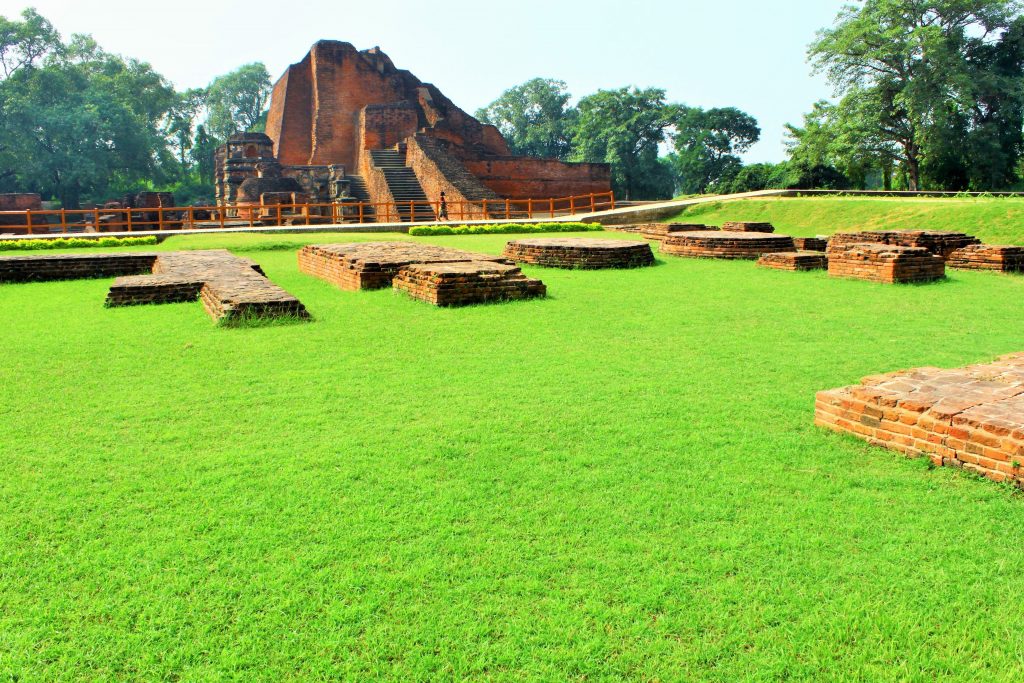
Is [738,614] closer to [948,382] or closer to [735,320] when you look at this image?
[948,382]

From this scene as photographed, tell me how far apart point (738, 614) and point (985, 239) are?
12.5m

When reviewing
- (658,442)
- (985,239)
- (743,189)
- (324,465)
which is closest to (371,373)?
(324,465)

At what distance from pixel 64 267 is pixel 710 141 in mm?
35361

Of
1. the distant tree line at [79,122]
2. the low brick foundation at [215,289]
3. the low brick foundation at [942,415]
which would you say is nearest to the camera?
the low brick foundation at [942,415]

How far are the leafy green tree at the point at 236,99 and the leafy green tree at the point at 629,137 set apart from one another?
23470mm

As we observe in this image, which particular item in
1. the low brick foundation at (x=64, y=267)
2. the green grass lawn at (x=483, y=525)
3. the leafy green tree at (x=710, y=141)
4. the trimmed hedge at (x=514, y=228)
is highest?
the leafy green tree at (x=710, y=141)

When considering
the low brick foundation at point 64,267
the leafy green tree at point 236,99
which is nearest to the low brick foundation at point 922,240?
the low brick foundation at point 64,267

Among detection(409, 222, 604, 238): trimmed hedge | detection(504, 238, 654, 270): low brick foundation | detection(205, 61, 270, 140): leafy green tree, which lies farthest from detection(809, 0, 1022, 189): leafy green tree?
detection(205, 61, 270, 140): leafy green tree

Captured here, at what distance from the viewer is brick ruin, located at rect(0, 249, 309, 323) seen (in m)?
5.82

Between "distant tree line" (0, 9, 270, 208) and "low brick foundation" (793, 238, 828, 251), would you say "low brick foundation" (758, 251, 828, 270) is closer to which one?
"low brick foundation" (793, 238, 828, 251)

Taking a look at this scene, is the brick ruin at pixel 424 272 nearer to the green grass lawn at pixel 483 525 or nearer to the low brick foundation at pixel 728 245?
the green grass lawn at pixel 483 525

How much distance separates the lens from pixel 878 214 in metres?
15.1

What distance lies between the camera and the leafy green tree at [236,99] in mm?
51000

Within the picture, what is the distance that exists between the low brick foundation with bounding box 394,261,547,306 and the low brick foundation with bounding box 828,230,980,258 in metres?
4.84
